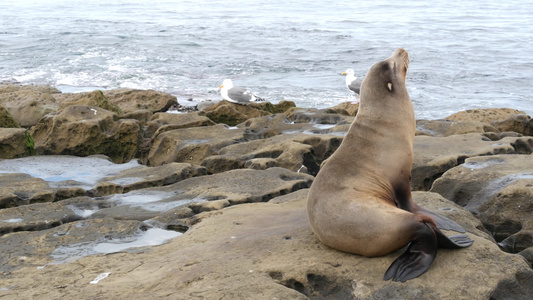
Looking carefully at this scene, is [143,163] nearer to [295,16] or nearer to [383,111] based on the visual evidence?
[383,111]

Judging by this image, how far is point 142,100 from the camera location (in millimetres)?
12961

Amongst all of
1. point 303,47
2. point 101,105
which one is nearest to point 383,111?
point 101,105

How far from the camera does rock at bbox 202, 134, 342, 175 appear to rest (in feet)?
22.7

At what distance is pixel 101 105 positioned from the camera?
35.0ft

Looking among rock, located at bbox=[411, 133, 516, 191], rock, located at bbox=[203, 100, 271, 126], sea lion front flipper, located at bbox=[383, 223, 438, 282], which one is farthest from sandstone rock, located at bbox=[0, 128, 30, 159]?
sea lion front flipper, located at bbox=[383, 223, 438, 282]

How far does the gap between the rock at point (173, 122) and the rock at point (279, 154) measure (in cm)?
166

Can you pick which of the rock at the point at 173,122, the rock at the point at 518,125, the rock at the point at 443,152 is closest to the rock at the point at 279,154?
the rock at the point at 443,152

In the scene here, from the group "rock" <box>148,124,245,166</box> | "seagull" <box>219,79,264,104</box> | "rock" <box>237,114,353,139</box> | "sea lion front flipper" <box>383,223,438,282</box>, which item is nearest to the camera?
"sea lion front flipper" <box>383,223,438,282</box>

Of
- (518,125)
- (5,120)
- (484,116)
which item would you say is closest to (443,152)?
(518,125)

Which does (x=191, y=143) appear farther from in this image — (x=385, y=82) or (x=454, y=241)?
(x=454, y=241)

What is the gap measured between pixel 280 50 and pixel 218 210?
18447 millimetres

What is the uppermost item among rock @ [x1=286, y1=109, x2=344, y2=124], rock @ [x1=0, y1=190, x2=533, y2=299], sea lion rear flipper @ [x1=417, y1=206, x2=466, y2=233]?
sea lion rear flipper @ [x1=417, y1=206, x2=466, y2=233]

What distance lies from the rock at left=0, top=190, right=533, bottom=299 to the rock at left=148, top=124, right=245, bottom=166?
3629 millimetres

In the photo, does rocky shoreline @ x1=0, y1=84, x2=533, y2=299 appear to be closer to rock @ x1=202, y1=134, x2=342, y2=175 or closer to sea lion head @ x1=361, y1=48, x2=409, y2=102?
rock @ x1=202, y1=134, x2=342, y2=175
